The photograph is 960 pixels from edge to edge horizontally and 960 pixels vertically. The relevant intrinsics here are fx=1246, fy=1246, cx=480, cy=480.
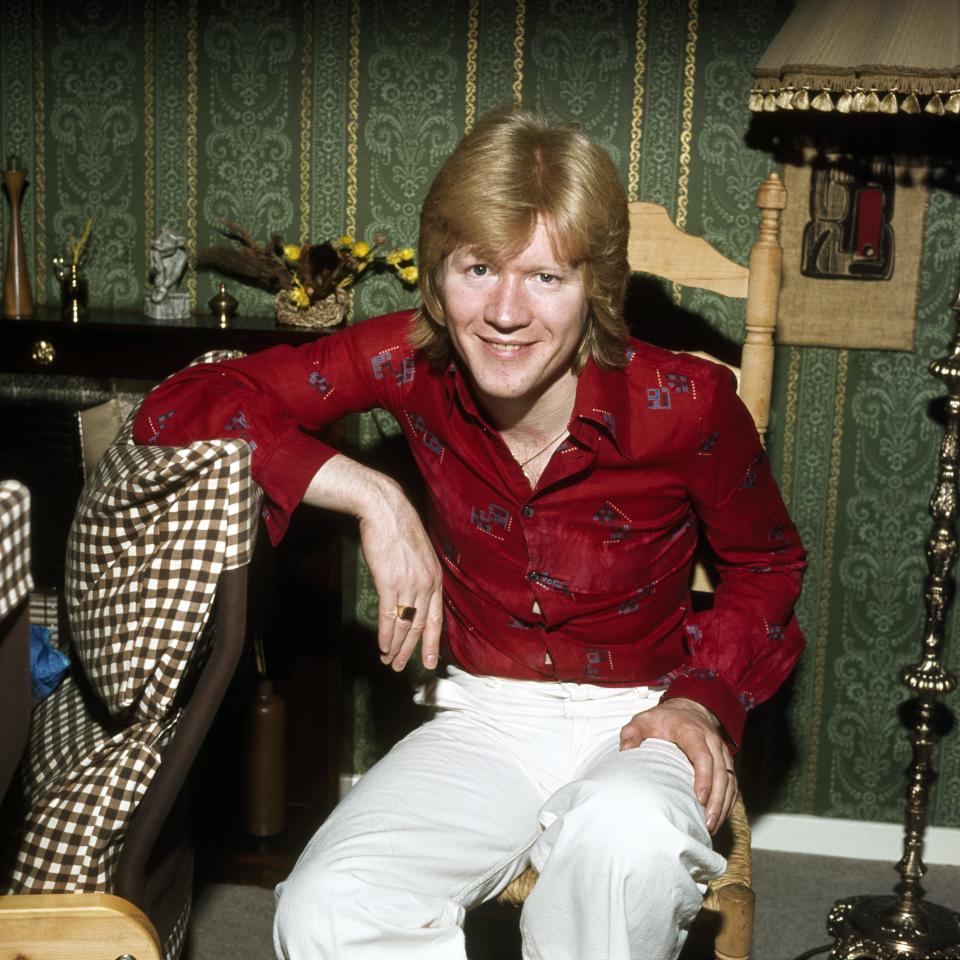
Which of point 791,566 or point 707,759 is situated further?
point 791,566

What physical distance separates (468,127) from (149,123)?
28.6 inches

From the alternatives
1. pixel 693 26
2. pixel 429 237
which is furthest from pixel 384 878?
pixel 693 26

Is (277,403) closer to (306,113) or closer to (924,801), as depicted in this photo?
(306,113)

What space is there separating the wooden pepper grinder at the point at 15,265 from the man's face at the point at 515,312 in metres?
1.22

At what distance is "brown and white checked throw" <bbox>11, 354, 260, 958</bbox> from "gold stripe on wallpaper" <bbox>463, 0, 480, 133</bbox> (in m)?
1.30

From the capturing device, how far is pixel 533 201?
1.75m

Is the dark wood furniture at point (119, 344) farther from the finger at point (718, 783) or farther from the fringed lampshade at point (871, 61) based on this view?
the finger at point (718, 783)

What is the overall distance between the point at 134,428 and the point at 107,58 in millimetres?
1281

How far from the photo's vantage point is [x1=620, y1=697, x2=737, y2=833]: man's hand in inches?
66.6

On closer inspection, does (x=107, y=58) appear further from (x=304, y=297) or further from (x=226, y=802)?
(x=226, y=802)

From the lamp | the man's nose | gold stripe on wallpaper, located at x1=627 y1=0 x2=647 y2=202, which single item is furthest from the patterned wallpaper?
the man's nose

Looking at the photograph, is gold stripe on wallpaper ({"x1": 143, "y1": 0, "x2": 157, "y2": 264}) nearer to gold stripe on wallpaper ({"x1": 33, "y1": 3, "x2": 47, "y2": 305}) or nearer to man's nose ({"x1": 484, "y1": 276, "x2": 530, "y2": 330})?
gold stripe on wallpaper ({"x1": 33, "y1": 3, "x2": 47, "y2": 305})

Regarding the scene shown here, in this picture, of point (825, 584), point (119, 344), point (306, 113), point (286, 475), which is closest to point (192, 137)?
point (306, 113)

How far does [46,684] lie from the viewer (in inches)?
76.4
